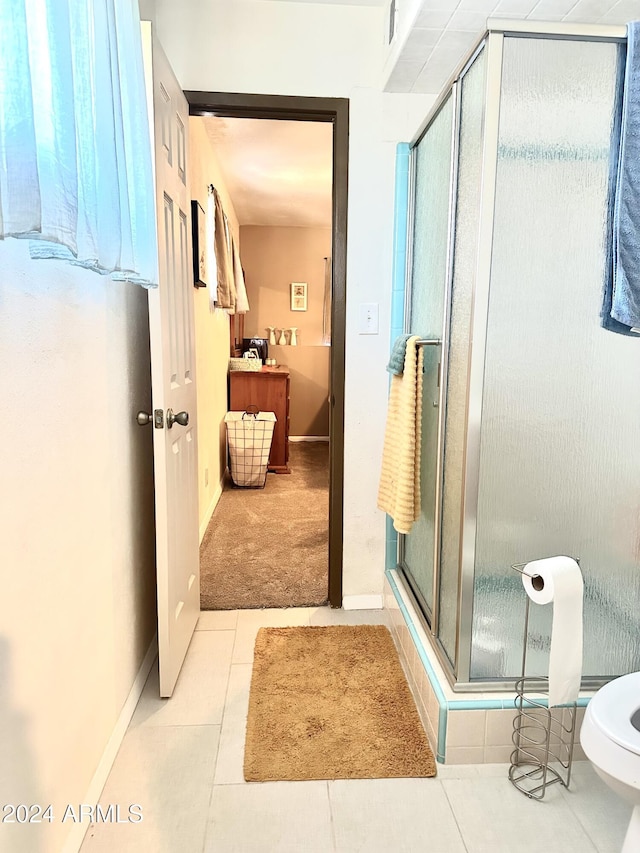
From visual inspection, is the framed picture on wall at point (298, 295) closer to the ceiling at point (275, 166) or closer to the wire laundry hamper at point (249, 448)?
the ceiling at point (275, 166)

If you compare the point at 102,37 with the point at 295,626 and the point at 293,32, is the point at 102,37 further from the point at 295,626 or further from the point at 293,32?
the point at 295,626

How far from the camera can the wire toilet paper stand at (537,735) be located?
1.52 m

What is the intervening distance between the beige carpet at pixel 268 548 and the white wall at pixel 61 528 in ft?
2.87

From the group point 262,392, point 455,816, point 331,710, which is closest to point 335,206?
point 331,710

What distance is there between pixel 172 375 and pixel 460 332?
0.92 meters

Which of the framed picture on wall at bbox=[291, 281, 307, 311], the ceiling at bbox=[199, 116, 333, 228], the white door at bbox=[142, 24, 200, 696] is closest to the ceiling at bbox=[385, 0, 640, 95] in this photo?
the white door at bbox=[142, 24, 200, 696]

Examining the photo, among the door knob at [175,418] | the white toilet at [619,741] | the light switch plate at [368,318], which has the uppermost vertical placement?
the light switch plate at [368,318]

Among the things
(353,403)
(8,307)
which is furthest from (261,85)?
(8,307)

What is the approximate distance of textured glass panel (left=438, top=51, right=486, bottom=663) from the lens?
58.0 inches

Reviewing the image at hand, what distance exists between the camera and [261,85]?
2.17 meters

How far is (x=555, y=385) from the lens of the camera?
1.54 meters

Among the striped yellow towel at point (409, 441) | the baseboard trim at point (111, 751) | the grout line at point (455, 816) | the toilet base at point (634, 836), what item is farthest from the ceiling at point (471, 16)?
the baseboard trim at point (111, 751)

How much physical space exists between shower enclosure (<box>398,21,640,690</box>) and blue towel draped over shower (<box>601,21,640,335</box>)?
7cm

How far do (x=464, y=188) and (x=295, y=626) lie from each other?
1.73m
